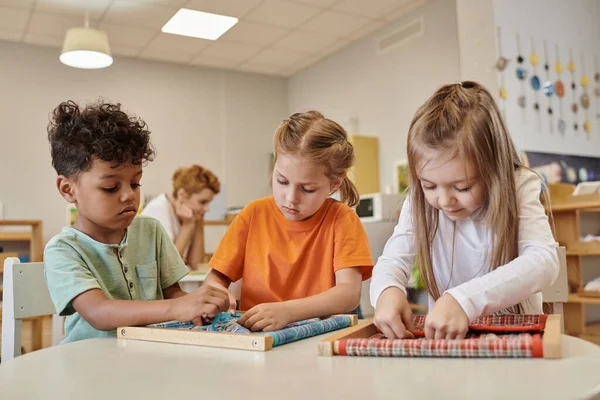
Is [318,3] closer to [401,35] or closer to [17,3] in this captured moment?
[401,35]

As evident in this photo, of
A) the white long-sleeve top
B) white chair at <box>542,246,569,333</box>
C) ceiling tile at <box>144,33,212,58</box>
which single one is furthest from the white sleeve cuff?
ceiling tile at <box>144,33,212,58</box>

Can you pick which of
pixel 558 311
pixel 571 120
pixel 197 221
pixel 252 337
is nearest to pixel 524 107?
pixel 571 120

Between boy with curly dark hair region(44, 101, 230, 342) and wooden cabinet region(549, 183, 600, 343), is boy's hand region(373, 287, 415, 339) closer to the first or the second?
boy with curly dark hair region(44, 101, 230, 342)

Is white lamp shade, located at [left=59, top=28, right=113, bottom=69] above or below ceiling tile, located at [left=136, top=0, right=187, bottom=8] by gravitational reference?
below

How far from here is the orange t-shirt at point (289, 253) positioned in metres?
1.20

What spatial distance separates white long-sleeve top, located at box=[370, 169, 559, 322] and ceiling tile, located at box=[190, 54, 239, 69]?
5.58 metres

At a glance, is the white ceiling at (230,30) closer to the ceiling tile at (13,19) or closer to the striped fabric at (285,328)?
the ceiling tile at (13,19)

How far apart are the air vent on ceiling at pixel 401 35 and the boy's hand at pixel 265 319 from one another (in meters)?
4.48

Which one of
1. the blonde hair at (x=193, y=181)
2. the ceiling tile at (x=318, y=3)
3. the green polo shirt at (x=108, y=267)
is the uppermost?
the ceiling tile at (x=318, y=3)

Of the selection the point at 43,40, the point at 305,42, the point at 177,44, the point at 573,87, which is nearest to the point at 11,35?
the point at 43,40

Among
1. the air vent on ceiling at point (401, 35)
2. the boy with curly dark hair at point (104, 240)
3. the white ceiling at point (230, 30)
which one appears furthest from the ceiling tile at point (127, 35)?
the boy with curly dark hair at point (104, 240)

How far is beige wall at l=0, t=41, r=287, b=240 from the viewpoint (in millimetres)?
5570

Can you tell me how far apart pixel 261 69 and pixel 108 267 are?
587cm

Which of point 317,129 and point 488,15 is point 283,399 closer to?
point 317,129
